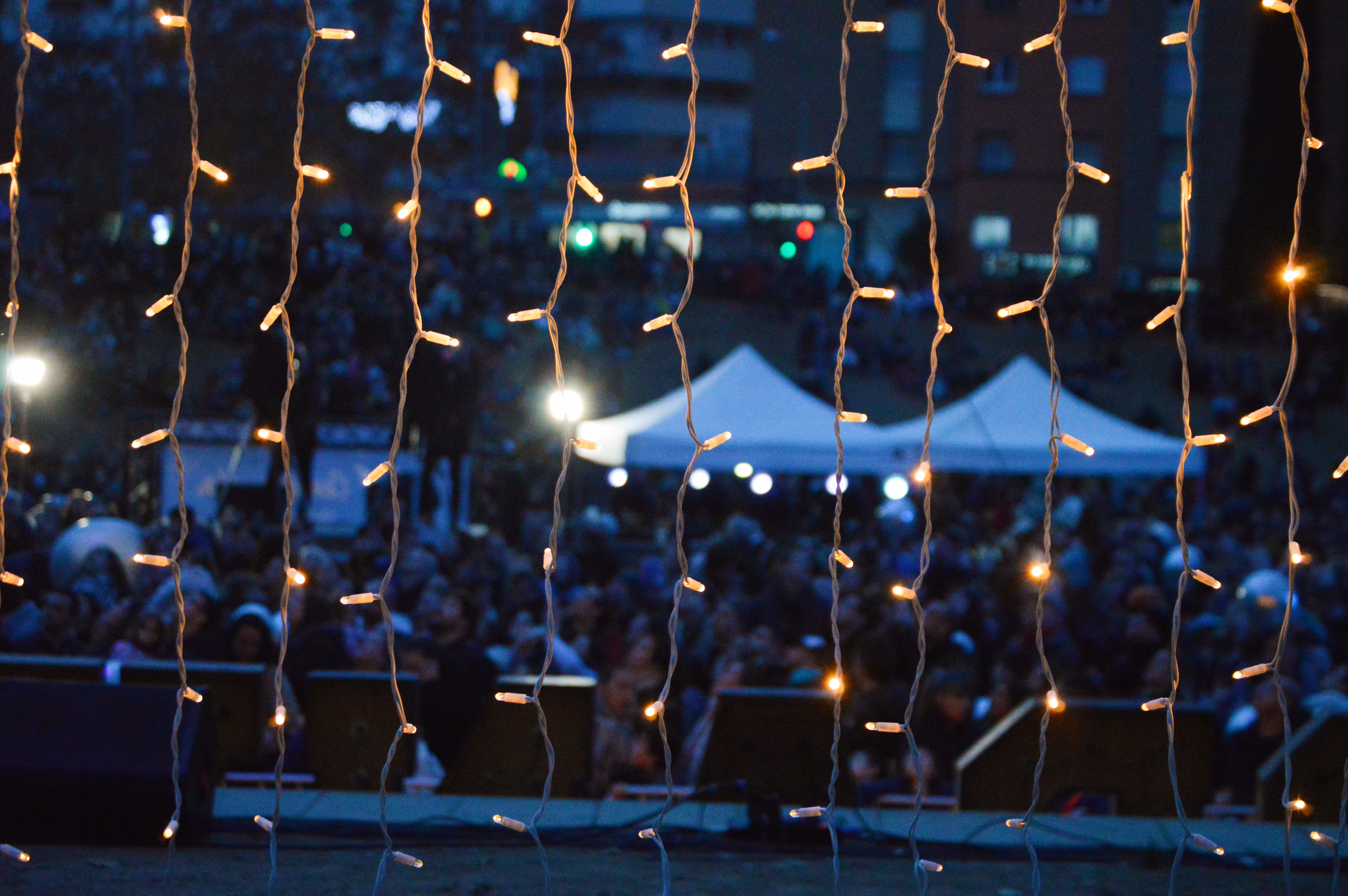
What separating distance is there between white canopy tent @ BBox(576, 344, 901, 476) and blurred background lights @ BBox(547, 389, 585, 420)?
0.44m

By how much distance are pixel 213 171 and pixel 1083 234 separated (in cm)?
3693

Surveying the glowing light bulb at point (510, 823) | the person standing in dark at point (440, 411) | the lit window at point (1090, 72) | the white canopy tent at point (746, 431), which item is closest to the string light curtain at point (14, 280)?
the glowing light bulb at point (510, 823)

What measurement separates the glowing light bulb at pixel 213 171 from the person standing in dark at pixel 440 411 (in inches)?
341

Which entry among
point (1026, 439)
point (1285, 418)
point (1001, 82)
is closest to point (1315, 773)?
point (1285, 418)

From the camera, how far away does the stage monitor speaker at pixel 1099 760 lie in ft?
14.0

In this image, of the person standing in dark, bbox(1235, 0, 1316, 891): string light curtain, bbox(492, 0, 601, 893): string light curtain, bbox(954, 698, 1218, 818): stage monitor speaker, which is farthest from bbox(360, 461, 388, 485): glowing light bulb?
the person standing in dark

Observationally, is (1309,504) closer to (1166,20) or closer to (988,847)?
(988,847)

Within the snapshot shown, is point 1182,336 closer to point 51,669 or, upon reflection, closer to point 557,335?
point 557,335

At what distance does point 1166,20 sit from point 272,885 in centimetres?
3830

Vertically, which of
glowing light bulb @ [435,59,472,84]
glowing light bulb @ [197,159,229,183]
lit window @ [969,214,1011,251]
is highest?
lit window @ [969,214,1011,251]

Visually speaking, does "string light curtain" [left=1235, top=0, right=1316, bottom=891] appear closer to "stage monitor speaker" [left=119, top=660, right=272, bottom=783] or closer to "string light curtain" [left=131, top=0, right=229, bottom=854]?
"string light curtain" [left=131, top=0, right=229, bottom=854]

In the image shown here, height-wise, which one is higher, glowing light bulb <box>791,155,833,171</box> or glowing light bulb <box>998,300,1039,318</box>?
glowing light bulb <box>791,155,833,171</box>

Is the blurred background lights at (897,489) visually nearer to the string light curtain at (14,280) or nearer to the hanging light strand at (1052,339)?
the hanging light strand at (1052,339)

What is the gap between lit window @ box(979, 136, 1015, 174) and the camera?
120ft
